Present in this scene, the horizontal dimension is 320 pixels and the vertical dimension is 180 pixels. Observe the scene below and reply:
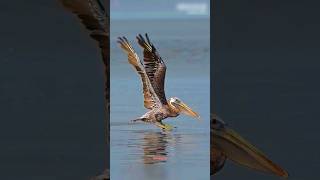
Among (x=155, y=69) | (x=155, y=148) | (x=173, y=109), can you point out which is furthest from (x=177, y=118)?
(x=155, y=69)

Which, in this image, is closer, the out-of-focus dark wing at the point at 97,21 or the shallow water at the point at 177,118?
the shallow water at the point at 177,118

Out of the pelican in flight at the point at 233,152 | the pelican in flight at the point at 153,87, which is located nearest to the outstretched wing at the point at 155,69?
the pelican in flight at the point at 153,87

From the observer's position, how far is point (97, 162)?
18.4ft

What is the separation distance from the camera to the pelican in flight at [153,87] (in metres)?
5.53

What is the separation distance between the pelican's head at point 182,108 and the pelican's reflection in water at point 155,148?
0.21 m

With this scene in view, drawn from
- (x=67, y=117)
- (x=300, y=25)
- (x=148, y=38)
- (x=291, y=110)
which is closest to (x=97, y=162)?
(x=67, y=117)

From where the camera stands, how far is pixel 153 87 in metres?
5.57

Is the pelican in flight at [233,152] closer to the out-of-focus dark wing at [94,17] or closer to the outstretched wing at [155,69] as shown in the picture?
the outstretched wing at [155,69]

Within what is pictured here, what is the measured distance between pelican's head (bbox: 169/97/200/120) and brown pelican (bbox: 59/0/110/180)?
0.50 meters

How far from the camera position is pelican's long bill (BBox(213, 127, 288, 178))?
5586 millimetres

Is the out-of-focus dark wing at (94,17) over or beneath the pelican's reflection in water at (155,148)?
over

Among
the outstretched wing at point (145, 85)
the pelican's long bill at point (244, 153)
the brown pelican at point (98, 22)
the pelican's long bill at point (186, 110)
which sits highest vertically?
the brown pelican at point (98, 22)

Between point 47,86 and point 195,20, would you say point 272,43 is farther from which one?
point 47,86

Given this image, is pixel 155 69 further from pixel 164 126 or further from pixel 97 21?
pixel 97 21
